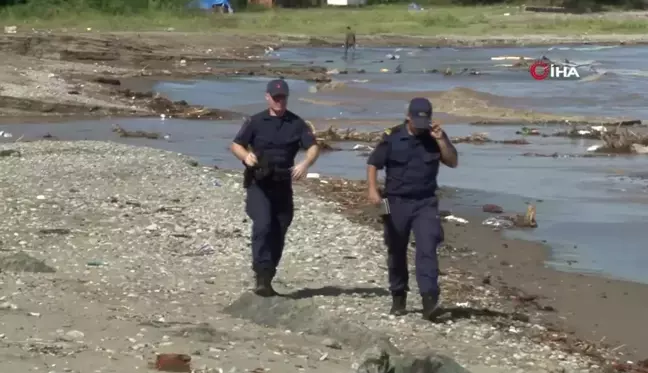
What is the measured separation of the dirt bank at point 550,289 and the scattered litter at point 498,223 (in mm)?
116

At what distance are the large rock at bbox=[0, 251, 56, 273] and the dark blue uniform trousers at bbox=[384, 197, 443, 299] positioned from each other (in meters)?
3.06

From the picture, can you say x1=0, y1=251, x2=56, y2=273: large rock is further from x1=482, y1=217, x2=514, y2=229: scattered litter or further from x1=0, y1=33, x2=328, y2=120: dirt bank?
x1=0, y1=33, x2=328, y2=120: dirt bank

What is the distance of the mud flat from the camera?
8.46 meters

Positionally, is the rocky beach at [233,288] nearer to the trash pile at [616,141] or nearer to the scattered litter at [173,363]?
the scattered litter at [173,363]

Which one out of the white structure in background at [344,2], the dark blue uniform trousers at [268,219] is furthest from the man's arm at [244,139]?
the white structure in background at [344,2]

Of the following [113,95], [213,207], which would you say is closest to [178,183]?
[213,207]

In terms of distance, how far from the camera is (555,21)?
291 ft

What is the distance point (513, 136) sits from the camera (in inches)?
1053

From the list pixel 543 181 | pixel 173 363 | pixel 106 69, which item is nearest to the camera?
pixel 173 363

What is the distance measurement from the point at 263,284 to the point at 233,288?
2.87 feet

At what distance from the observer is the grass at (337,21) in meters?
71.7

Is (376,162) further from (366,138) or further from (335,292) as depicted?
(366,138)

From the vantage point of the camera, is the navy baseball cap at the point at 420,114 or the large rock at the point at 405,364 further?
the navy baseball cap at the point at 420,114

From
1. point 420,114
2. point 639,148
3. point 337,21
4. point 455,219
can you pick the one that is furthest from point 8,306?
point 337,21
